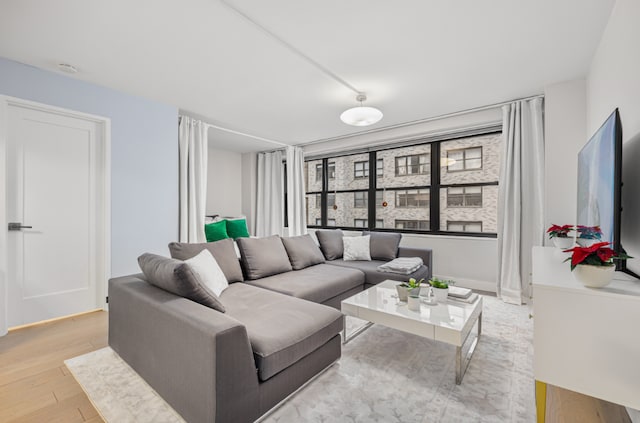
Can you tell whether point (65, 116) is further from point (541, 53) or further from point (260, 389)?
point (541, 53)

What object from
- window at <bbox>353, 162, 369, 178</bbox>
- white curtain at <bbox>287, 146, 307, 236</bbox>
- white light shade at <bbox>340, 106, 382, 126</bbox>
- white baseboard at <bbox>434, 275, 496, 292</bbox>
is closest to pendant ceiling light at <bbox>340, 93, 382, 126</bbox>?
white light shade at <bbox>340, 106, 382, 126</bbox>

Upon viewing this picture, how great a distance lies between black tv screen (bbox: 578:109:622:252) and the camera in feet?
4.52

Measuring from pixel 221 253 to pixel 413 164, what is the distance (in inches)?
129

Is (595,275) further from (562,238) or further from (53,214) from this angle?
(53,214)

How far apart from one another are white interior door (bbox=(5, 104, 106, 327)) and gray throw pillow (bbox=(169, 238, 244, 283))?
50.0 inches

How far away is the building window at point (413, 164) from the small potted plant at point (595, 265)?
11.2ft

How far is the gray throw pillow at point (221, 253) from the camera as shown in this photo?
2.51 metres

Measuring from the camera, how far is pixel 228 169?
246 inches

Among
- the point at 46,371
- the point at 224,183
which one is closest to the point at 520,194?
the point at 46,371

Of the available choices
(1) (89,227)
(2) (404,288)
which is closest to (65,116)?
(1) (89,227)

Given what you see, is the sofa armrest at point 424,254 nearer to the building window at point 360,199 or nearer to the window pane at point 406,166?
the window pane at point 406,166

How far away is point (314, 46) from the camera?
7.59ft

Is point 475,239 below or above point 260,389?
above

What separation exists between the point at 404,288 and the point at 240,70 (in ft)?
8.00
